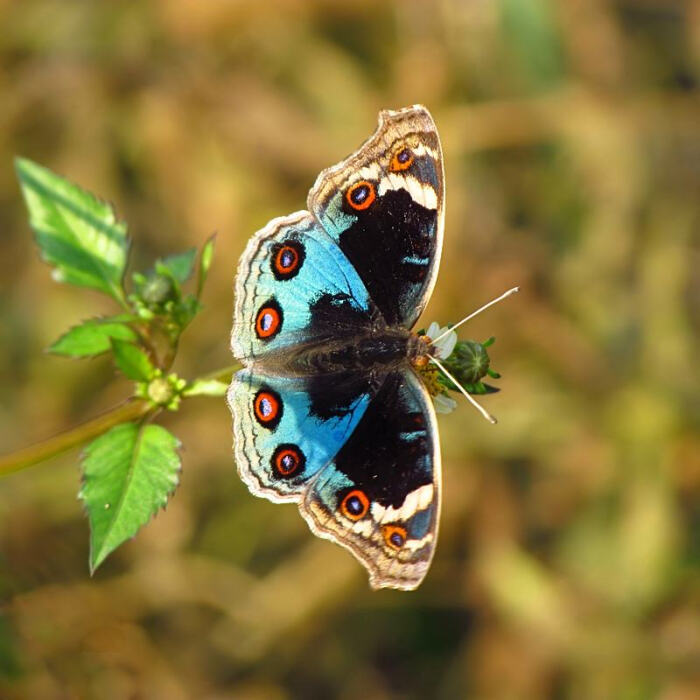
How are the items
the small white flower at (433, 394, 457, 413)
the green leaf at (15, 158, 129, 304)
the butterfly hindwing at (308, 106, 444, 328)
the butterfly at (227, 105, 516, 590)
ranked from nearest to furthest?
the butterfly at (227, 105, 516, 590), the butterfly hindwing at (308, 106, 444, 328), the small white flower at (433, 394, 457, 413), the green leaf at (15, 158, 129, 304)

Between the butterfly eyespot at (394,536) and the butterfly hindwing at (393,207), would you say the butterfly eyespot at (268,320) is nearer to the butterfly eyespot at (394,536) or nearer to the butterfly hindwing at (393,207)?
the butterfly hindwing at (393,207)

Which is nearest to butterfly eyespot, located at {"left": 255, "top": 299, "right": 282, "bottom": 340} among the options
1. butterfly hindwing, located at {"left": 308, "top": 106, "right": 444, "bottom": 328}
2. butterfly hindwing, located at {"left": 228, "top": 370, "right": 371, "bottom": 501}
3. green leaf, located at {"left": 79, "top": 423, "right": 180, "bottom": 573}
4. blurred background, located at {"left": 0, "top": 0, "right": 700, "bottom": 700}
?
butterfly hindwing, located at {"left": 228, "top": 370, "right": 371, "bottom": 501}

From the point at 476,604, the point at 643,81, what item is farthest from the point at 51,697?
the point at 643,81

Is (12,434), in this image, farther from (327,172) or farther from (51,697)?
(327,172)

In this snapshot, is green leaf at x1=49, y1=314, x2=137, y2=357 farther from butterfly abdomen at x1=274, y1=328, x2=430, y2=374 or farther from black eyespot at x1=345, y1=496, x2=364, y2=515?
black eyespot at x1=345, y1=496, x2=364, y2=515

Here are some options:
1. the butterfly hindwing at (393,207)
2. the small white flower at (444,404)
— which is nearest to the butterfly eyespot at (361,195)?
the butterfly hindwing at (393,207)

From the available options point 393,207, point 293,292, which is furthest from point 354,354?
point 393,207

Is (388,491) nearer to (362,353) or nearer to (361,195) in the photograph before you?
(362,353)
